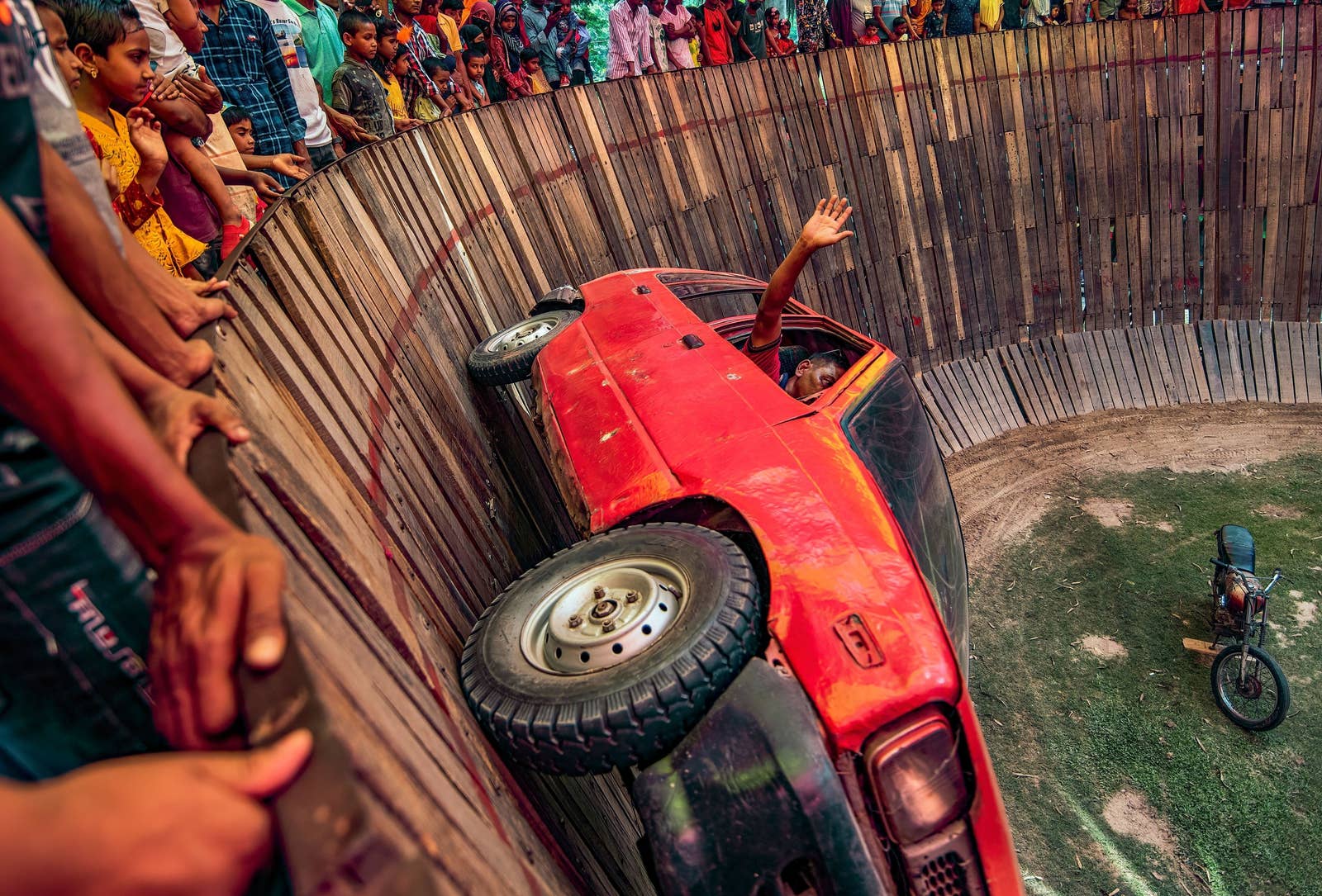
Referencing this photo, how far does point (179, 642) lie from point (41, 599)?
0.89 ft

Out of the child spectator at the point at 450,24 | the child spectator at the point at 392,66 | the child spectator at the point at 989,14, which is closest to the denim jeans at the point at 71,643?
the child spectator at the point at 392,66

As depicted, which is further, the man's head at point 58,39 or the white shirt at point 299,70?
the white shirt at point 299,70

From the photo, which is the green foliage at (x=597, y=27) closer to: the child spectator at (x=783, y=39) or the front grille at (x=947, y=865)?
the child spectator at (x=783, y=39)

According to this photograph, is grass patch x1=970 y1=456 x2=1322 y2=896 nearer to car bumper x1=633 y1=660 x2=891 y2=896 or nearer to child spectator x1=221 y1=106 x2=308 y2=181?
car bumper x1=633 y1=660 x2=891 y2=896

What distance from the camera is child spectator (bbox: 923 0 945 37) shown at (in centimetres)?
1119

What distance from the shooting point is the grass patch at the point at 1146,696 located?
171 inches

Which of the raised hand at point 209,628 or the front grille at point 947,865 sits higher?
the raised hand at point 209,628

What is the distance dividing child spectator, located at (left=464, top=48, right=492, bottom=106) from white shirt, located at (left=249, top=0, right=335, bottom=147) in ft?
8.04

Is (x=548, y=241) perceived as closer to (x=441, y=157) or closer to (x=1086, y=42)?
(x=441, y=157)

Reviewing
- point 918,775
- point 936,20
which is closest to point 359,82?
point 918,775

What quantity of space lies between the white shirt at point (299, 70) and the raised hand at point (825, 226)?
148 inches

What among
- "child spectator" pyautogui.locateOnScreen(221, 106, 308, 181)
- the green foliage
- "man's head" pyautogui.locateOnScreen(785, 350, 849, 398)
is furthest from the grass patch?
the green foliage

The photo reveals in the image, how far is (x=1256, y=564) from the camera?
648cm

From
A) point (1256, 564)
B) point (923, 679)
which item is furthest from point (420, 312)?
point (1256, 564)
